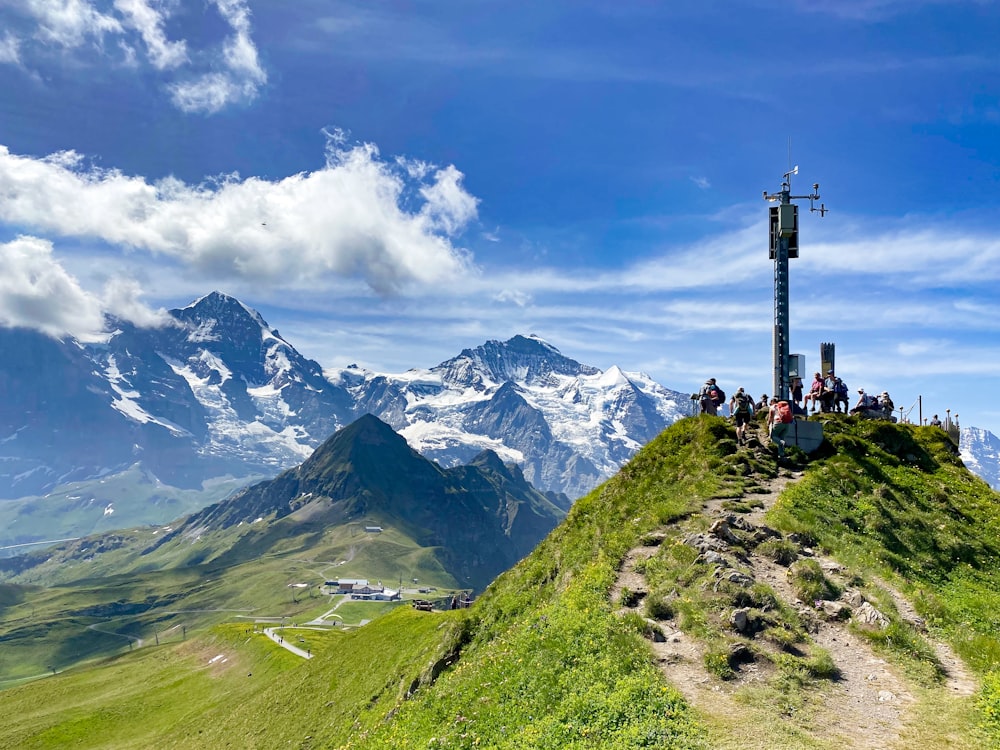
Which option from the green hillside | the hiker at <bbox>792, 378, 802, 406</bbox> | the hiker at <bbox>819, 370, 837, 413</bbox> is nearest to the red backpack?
the green hillside

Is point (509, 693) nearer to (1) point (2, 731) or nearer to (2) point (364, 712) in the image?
(2) point (364, 712)

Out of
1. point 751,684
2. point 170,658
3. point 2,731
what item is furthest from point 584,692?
point 170,658

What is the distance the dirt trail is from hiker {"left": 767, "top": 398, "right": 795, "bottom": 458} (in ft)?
46.0

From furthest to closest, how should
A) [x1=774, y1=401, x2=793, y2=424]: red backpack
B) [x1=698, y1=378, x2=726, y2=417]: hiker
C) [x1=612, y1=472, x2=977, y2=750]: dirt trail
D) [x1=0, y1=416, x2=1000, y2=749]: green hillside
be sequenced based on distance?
[x1=698, y1=378, x2=726, y2=417]: hiker
[x1=774, y1=401, x2=793, y2=424]: red backpack
[x1=0, y1=416, x2=1000, y2=749]: green hillside
[x1=612, y1=472, x2=977, y2=750]: dirt trail

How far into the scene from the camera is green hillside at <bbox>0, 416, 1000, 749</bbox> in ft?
61.9

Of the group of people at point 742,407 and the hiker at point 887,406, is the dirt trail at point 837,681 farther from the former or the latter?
the hiker at point 887,406

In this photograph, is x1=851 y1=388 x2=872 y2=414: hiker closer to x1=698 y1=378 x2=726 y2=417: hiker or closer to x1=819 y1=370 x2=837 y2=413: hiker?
x1=819 y1=370 x2=837 y2=413: hiker

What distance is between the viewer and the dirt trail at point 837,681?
17.9m

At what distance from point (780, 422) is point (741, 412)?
93.1 inches

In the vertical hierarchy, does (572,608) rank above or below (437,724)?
above

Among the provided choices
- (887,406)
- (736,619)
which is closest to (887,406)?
(887,406)

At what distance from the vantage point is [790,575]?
2667 centimetres

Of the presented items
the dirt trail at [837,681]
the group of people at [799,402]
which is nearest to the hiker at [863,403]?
the group of people at [799,402]

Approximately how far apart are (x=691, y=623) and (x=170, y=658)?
462ft
